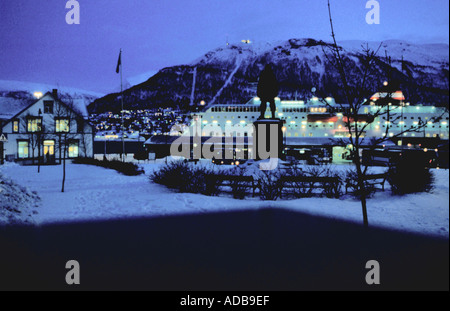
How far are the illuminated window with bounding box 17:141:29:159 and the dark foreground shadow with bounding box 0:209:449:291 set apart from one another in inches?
1300

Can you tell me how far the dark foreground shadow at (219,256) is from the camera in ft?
14.5

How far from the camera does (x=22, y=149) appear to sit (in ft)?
111

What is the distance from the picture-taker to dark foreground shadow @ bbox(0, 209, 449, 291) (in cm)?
441

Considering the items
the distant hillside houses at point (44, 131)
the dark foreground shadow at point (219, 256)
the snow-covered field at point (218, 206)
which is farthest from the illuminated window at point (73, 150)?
the dark foreground shadow at point (219, 256)

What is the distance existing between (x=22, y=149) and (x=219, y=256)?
1472 inches

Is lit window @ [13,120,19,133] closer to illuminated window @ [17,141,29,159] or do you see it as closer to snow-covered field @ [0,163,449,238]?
illuminated window @ [17,141,29,159]

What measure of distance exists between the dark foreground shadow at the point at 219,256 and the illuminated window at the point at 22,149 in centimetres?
3301

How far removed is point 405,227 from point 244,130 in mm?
65949

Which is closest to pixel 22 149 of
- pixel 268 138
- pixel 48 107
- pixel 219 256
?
pixel 48 107

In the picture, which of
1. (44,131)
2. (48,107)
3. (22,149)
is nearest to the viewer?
(44,131)

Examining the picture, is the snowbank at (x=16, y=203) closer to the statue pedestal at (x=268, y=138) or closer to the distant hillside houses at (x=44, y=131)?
the statue pedestal at (x=268, y=138)

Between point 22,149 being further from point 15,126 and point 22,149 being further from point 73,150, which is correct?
point 73,150

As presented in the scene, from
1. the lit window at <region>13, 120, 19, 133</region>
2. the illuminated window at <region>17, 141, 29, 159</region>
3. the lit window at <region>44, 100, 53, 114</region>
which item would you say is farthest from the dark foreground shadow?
the lit window at <region>13, 120, 19, 133</region>

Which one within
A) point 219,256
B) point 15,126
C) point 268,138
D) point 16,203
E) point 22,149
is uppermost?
point 15,126
